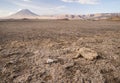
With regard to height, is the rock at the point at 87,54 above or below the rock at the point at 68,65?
above

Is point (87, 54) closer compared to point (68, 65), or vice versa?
point (68, 65)

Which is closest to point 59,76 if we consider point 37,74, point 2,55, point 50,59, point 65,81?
point 65,81

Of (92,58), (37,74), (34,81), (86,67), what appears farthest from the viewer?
(92,58)

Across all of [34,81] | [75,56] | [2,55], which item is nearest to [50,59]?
[75,56]

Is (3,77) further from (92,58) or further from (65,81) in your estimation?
(92,58)

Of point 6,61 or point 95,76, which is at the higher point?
point 6,61

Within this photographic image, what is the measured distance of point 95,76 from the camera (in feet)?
16.4

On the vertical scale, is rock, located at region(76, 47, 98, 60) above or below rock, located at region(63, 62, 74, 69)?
above

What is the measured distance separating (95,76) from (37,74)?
5.37 ft

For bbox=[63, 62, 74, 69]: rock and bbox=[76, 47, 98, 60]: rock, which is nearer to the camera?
bbox=[63, 62, 74, 69]: rock

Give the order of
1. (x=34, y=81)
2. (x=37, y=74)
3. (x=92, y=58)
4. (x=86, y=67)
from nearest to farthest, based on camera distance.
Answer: (x=34, y=81) → (x=37, y=74) → (x=86, y=67) → (x=92, y=58)

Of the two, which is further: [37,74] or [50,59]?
[50,59]

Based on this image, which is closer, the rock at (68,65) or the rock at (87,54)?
the rock at (68,65)

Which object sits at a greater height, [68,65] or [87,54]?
[87,54]
